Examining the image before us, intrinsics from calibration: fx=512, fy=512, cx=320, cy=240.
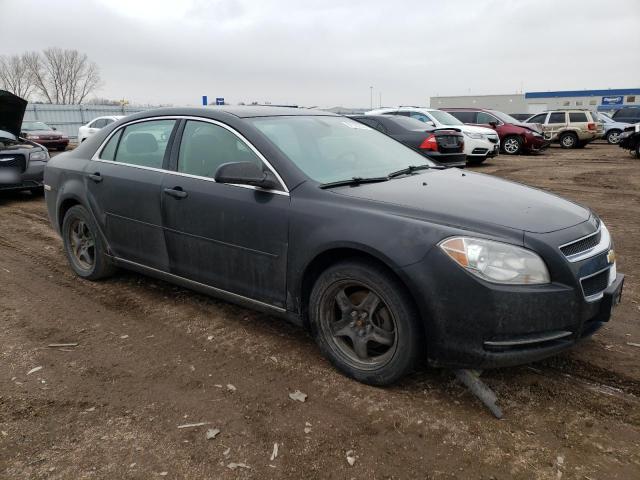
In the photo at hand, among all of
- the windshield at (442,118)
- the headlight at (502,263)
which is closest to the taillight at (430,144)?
the windshield at (442,118)

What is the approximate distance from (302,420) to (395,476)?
62 cm

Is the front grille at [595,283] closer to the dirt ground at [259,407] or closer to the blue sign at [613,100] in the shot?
the dirt ground at [259,407]

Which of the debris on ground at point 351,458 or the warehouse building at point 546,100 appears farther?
the warehouse building at point 546,100

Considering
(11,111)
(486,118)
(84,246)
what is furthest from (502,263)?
(486,118)

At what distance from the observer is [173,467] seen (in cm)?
241

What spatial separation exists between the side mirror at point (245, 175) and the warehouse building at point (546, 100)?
65.9 meters

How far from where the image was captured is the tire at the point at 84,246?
4.64 meters

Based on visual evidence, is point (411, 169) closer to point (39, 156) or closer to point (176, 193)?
point (176, 193)

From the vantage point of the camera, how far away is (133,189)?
Answer: 13.6ft

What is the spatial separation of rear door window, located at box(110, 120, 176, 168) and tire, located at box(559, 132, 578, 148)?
21828mm

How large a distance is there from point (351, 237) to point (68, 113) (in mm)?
32121

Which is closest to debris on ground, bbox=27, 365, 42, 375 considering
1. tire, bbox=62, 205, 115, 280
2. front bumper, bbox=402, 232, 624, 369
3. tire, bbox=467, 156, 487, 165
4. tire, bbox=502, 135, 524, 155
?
tire, bbox=62, 205, 115, 280

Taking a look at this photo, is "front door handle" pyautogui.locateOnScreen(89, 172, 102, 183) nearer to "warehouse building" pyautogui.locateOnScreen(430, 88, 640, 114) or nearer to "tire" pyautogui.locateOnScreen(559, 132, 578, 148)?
"tire" pyautogui.locateOnScreen(559, 132, 578, 148)

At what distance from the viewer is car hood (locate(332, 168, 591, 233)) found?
2787mm
